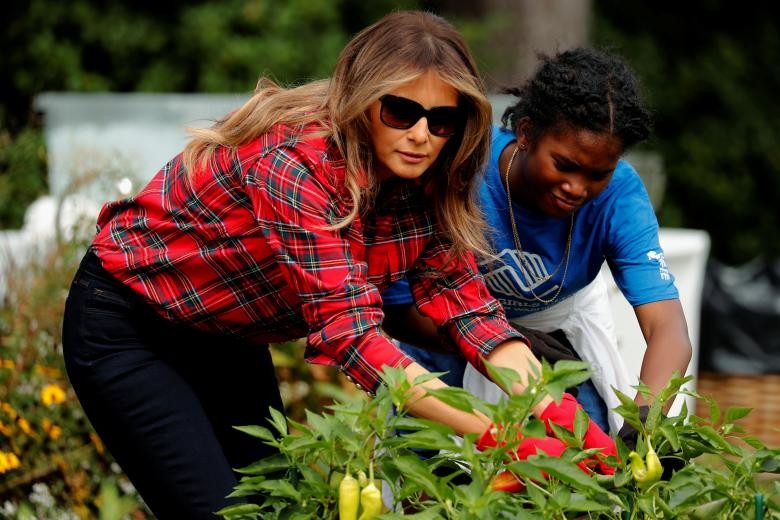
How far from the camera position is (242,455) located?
2438 mm

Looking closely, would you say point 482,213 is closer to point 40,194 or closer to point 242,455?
point 242,455

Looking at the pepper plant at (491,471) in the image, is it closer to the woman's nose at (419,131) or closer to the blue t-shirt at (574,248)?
the woman's nose at (419,131)

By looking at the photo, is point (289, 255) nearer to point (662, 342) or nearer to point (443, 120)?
point (443, 120)

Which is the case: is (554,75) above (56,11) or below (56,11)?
below

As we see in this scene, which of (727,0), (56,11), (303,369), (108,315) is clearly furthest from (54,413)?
(727,0)

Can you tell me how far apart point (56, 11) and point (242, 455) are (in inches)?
204

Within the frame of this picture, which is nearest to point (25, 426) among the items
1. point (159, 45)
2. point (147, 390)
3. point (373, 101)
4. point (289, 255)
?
point (147, 390)

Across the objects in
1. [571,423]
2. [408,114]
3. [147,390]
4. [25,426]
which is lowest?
[25,426]

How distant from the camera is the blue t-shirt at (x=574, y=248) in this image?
2443 millimetres

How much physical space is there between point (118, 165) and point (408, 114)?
2612 mm

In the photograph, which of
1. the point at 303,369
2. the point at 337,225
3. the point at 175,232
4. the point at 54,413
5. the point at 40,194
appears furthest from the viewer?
the point at 40,194

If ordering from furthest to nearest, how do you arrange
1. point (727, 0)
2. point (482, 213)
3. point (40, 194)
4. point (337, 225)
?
point (727, 0) → point (40, 194) → point (482, 213) → point (337, 225)

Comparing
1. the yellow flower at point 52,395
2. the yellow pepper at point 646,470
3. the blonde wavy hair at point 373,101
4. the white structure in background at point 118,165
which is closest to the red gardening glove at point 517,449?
the yellow pepper at point 646,470

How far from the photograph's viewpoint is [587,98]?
7.79 feet
